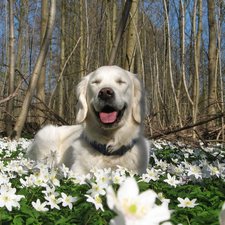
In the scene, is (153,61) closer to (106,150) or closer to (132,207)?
(106,150)

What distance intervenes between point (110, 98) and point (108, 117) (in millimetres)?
279

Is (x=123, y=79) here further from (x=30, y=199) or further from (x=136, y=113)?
(x=30, y=199)

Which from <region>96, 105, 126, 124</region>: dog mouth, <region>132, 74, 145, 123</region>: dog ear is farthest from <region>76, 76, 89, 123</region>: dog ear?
<region>132, 74, 145, 123</region>: dog ear

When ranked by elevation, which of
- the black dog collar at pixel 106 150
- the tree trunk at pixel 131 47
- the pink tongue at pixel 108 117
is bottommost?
the black dog collar at pixel 106 150

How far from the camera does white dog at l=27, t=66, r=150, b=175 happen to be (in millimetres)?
2750

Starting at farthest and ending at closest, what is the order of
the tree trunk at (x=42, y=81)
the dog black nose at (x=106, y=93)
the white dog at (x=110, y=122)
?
1. the tree trunk at (x=42, y=81)
2. the white dog at (x=110, y=122)
3. the dog black nose at (x=106, y=93)

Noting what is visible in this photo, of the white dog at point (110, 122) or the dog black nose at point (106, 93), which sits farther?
the white dog at point (110, 122)

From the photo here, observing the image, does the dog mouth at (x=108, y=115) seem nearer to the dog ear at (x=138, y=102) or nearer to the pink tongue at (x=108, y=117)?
the pink tongue at (x=108, y=117)

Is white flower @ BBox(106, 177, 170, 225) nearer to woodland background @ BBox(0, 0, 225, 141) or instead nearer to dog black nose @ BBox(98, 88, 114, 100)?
dog black nose @ BBox(98, 88, 114, 100)

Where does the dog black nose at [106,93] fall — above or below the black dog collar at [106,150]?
above

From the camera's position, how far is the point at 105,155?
2832 mm

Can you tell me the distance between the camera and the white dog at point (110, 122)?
275 cm

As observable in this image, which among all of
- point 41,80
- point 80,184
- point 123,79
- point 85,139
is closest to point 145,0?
point 41,80

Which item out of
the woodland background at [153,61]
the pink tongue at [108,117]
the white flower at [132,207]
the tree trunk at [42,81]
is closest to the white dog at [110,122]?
the pink tongue at [108,117]
